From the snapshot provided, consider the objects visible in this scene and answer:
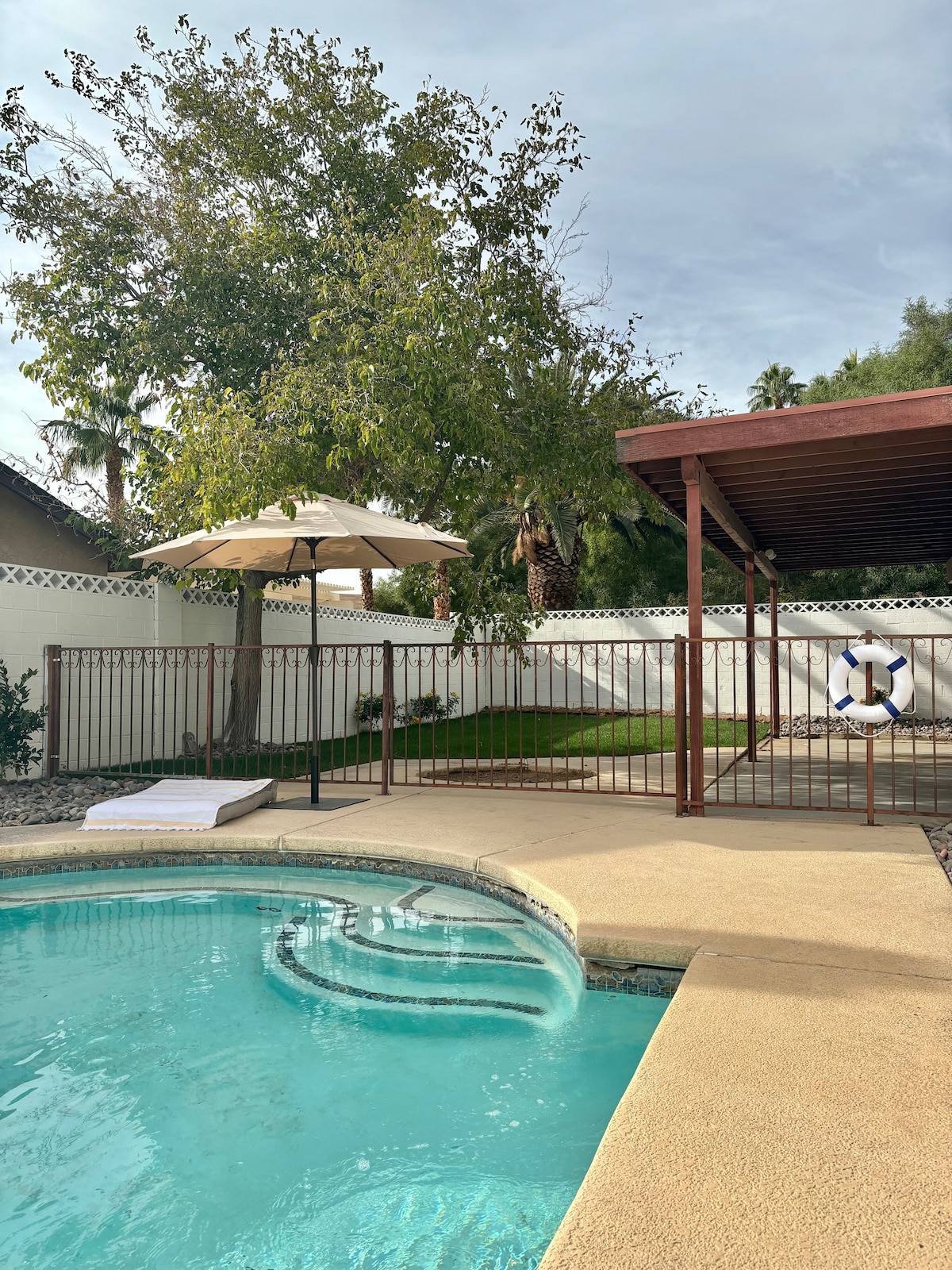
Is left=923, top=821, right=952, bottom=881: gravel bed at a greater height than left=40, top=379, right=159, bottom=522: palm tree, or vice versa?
left=40, top=379, right=159, bottom=522: palm tree

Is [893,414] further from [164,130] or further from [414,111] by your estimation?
[164,130]

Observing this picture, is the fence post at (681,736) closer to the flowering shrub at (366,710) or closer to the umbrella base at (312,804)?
the umbrella base at (312,804)

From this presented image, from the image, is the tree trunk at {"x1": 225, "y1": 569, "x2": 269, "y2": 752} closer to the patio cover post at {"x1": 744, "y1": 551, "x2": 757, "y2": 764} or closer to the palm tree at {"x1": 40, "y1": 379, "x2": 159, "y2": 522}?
the patio cover post at {"x1": 744, "y1": 551, "x2": 757, "y2": 764}

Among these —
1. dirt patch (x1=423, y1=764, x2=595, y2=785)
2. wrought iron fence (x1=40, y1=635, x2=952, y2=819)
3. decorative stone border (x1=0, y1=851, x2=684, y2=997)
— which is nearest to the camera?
decorative stone border (x1=0, y1=851, x2=684, y2=997)

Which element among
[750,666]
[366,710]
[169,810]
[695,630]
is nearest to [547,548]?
[366,710]

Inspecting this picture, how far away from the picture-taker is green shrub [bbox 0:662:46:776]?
706 centimetres

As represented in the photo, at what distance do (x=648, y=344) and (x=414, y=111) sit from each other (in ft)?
12.0

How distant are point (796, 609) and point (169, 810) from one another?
36.4ft

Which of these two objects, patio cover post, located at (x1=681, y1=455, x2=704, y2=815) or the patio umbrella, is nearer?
patio cover post, located at (x1=681, y1=455, x2=704, y2=815)

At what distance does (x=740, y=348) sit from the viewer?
23.2 meters

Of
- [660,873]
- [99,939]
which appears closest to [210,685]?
[99,939]

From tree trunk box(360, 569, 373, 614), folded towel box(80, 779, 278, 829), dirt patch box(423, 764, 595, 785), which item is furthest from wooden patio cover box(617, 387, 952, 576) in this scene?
tree trunk box(360, 569, 373, 614)

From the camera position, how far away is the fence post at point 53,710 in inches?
300

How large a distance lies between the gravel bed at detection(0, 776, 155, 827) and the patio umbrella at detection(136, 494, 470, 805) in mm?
1665
